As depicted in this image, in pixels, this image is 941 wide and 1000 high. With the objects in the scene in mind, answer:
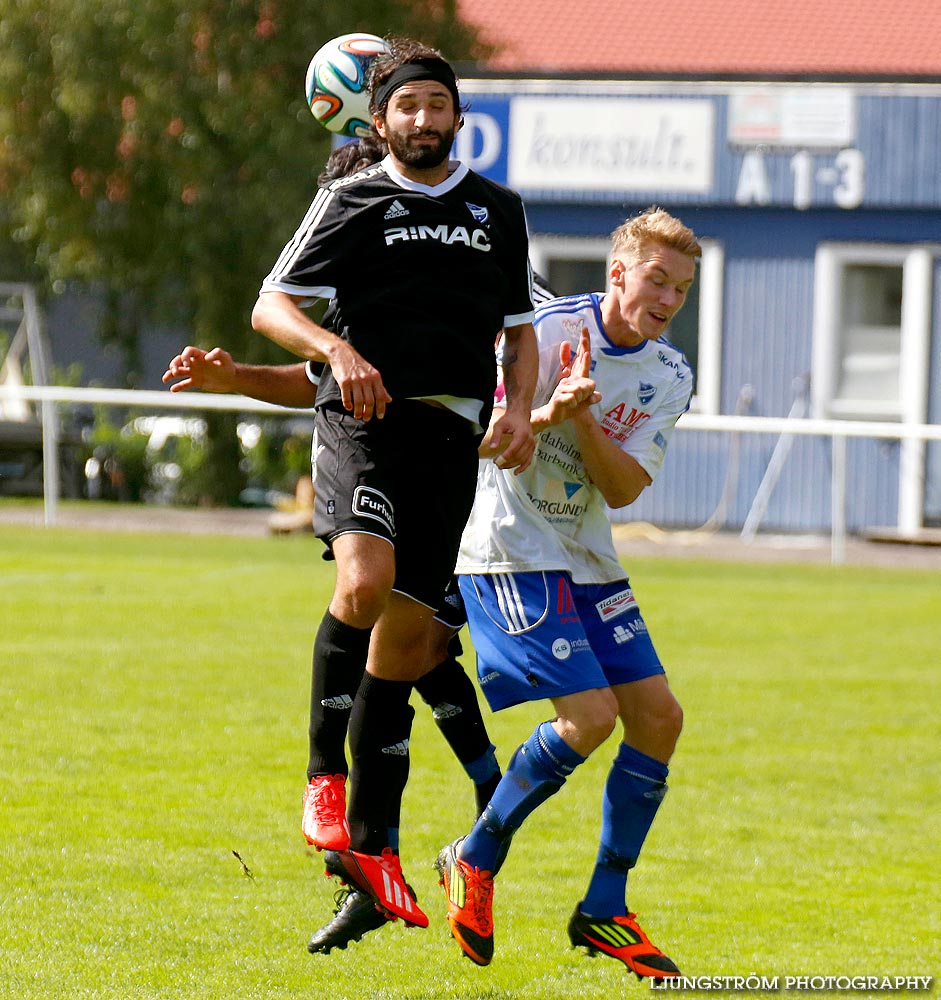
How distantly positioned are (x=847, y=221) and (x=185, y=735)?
1364cm

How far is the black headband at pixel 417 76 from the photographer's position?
489 cm

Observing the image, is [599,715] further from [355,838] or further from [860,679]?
[860,679]

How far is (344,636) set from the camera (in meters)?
4.96

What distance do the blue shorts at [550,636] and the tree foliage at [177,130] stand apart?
16501 mm

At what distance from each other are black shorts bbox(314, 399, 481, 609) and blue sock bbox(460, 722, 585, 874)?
551 mm

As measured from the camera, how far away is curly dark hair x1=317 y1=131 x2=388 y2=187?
553 centimetres

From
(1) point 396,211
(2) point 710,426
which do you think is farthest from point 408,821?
(2) point 710,426

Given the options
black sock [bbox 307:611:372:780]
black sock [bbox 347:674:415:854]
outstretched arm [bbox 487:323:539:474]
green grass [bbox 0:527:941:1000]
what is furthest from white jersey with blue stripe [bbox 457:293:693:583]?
green grass [bbox 0:527:941:1000]

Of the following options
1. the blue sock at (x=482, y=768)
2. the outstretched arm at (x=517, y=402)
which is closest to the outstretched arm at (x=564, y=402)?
the outstretched arm at (x=517, y=402)

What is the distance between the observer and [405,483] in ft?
16.1

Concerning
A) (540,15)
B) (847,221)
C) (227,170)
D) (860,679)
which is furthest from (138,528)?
(540,15)

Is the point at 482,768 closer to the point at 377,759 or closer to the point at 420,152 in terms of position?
the point at 377,759

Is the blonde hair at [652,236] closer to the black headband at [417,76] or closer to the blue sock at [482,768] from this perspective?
the black headband at [417,76]

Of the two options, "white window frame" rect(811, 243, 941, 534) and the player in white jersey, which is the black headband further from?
"white window frame" rect(811, 243, 941, 534)
